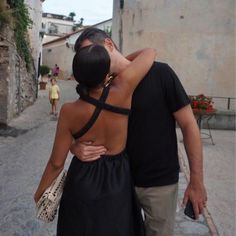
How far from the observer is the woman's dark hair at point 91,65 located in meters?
1.97

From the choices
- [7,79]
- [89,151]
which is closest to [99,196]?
[89,151]

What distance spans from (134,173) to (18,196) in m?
3.08

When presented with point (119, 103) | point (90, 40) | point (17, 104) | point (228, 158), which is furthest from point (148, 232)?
point (17, 104)

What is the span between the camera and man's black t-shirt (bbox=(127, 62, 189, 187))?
7.09 ft

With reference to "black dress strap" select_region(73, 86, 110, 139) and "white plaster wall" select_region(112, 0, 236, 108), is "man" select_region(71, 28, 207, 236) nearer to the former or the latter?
"black dress strap" select_region(73, 86, 110, 139)

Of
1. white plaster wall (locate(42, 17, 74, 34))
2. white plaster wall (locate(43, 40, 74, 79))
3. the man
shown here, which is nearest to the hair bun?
the man

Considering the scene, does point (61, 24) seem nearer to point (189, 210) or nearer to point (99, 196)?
point (189, 210)

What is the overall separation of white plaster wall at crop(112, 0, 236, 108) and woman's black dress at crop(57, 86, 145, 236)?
36.2 feet

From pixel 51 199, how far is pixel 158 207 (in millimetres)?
572

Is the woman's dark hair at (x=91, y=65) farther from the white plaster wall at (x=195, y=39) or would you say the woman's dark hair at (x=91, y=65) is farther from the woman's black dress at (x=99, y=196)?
the white plaster wall at (x=195, y=39)

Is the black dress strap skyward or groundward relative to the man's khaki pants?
skyward

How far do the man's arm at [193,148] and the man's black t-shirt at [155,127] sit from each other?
0.17ft

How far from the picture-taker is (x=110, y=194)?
6.84 feet

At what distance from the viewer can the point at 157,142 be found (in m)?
2.22
